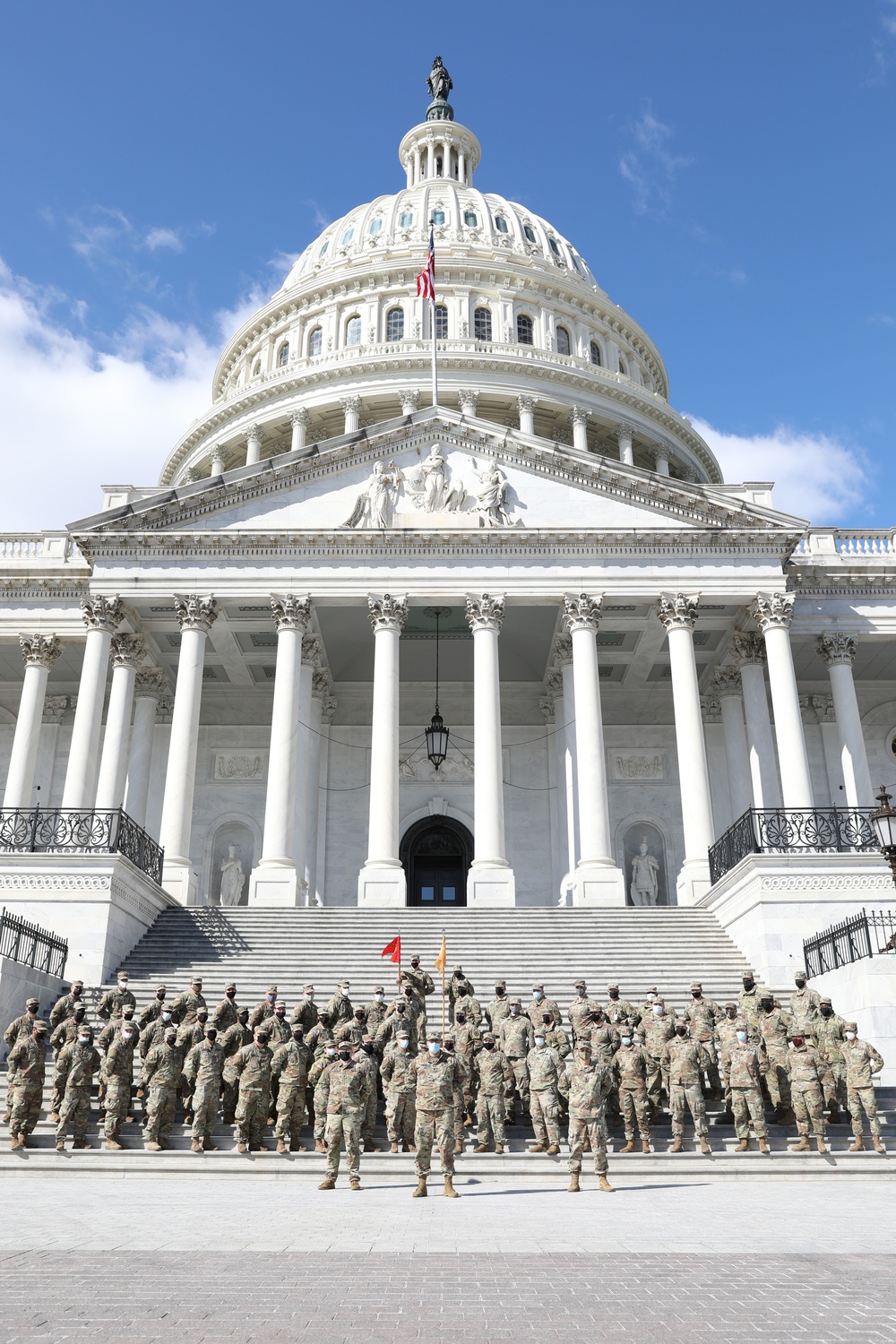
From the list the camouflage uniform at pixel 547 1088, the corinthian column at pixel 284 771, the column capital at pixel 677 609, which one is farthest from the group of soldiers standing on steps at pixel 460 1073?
the column capital at pixel 677 609

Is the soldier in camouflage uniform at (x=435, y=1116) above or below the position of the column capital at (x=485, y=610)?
below

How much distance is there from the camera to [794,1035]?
14.0 m

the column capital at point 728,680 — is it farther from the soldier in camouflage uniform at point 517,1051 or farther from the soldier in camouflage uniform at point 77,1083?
the soldier in camouflage uniform at point 77,1083

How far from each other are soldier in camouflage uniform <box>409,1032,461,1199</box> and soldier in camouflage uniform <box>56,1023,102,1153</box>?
16.4 ft

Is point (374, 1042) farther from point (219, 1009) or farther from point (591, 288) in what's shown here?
point (591, 288)

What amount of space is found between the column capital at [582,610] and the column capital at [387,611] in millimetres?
4440

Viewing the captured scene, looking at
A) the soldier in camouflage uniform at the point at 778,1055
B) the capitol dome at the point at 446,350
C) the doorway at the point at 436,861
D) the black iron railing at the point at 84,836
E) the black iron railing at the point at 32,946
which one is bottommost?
the soldier in camouflage uniform at the point at 778,1055

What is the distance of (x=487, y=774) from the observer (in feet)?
92.8

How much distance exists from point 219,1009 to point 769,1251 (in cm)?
939

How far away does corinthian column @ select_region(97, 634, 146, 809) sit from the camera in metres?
28.1

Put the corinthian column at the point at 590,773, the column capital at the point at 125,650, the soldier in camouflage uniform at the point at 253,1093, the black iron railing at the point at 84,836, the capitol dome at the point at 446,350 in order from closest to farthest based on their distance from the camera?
the soldier in camouflage uniform at the point at 253,1093
the black iron railing at the point at 84,836
the corinthian column at the point at 590,773
the column capital at the point at 125,650
the capitol dome at the point at 446,350

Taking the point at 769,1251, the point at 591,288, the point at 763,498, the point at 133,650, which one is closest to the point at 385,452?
the point at 133,650

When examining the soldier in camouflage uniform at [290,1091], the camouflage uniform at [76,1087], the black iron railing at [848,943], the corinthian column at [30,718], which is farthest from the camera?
the corinthian column at [30,718]

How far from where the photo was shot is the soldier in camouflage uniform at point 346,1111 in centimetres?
A: 1159
